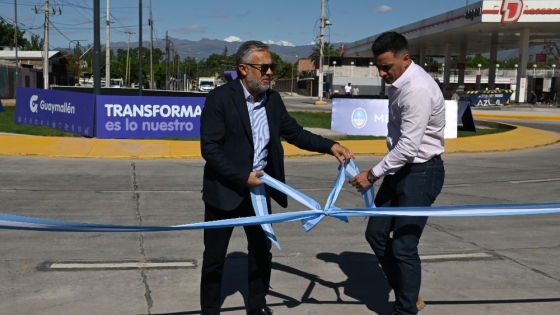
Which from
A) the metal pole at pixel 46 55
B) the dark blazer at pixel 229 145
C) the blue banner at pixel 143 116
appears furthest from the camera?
the metal pole at pixel 46 55

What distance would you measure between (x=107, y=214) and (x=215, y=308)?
4.02 m

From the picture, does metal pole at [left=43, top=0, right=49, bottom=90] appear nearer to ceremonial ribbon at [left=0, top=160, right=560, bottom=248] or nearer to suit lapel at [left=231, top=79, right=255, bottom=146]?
ceremonial ribbon at [left=0, top=160, right=560, bottom=248]

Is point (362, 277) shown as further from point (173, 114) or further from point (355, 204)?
point (173, 114)

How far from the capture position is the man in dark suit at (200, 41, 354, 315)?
4.04m

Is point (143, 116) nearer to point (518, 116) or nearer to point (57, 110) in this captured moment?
point (57, 110)

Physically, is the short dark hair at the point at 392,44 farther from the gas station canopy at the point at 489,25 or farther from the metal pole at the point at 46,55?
the metal pole at the point at 46,55

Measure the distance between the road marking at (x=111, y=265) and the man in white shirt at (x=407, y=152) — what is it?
2.13 metres

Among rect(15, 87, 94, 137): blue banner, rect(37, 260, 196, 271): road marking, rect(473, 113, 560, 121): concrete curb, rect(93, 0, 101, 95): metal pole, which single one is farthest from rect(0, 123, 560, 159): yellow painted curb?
rect(473, 113, 560, 121): concrete curb

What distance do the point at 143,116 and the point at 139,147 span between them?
2070 millimetres

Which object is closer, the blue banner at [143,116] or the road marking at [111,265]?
the road marking at [111,265]

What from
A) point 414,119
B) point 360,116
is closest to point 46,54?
point 360,116

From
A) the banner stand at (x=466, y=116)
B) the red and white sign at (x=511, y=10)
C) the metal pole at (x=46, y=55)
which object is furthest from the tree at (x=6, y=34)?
the banner stand at (x=466, y=116)

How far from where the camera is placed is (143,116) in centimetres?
1656

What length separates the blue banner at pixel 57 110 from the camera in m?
16.6
